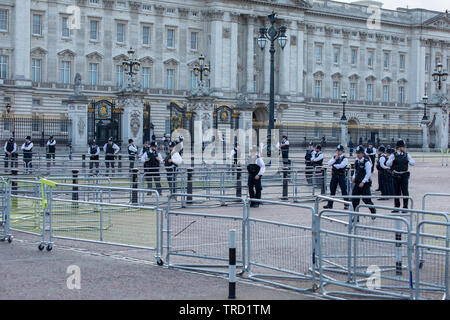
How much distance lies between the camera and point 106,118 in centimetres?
3731

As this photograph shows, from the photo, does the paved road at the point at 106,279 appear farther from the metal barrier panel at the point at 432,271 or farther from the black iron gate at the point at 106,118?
the black iron gate at the point at 106,118

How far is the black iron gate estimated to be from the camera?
119 feet

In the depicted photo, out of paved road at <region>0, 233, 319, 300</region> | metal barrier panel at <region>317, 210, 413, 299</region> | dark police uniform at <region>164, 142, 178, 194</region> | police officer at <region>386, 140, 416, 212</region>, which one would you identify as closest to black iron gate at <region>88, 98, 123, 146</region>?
dark police uniform at <region>164, 142, 178, 194</region>

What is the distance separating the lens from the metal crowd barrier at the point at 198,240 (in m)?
10.7

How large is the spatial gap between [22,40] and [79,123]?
2648 cm

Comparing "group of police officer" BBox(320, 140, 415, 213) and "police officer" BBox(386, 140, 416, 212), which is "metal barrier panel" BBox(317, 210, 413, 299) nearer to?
"group of police officer" BBox(320, 140, 415, 213)

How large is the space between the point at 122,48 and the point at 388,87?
3801 centimetres

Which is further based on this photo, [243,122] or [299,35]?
[299,35]

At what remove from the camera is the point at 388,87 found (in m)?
88.2

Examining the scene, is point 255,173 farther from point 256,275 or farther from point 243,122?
point 243,122

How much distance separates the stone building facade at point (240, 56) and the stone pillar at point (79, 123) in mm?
11065

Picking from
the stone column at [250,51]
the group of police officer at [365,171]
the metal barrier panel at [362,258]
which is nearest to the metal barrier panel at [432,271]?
the metal barrier panel at [362,258]
